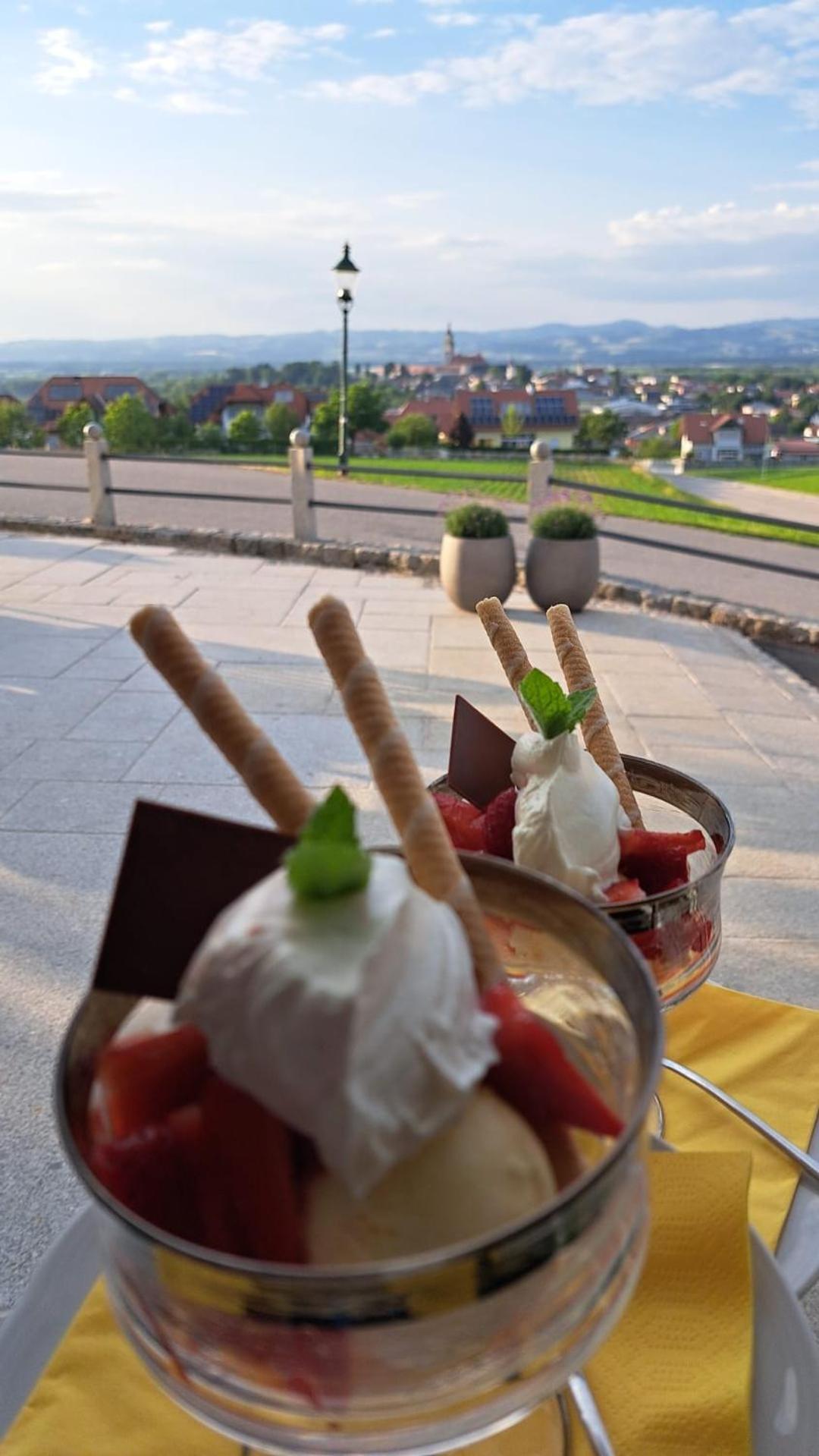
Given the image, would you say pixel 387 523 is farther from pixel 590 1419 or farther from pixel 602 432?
pixel 602 432

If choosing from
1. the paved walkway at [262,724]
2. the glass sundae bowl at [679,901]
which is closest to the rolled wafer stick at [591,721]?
the glass sundae bowl at [679,901]

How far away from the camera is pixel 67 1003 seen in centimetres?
254

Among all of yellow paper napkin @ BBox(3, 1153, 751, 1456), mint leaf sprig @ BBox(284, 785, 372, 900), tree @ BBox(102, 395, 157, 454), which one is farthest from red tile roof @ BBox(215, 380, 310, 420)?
mint leaf sprig @ BBox(284, 785, 372, 900)

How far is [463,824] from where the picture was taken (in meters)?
1.14

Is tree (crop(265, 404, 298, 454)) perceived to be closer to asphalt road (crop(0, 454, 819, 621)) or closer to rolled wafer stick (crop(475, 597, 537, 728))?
asphalt road (crop(0, 454, 819, 621))

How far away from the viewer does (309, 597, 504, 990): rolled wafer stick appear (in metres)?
0.69

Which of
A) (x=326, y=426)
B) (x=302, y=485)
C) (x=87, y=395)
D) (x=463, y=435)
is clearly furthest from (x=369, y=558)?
(x=87, y=395)

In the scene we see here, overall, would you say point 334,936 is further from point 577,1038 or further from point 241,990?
point 577,1038

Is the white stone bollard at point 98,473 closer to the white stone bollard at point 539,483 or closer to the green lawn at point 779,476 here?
the white stone bollard at point 539,483

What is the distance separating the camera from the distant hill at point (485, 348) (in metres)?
130

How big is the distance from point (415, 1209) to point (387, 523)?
1621 cm

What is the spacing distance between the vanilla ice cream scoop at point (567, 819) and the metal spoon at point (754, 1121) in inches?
11.0

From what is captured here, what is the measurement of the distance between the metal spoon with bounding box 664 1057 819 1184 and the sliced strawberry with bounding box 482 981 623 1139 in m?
0.60

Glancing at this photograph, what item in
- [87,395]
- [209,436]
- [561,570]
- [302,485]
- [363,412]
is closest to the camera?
[561,570]
